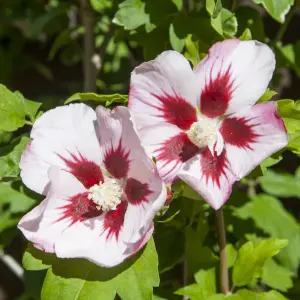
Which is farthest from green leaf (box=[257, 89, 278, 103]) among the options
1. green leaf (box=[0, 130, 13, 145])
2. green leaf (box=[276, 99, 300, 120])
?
green leaf (box=[0, 130, 13, 145])

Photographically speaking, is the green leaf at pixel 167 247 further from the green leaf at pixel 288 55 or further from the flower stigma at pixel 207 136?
the green leaf at pixel 288 55

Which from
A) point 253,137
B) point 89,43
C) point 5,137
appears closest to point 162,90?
point 253,137

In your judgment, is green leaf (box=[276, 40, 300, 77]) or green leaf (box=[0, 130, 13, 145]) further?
green leaf (box=[276, 40, 300, 77])

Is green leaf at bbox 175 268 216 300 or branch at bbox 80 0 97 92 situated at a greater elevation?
branch at bbox 80 0 97 92

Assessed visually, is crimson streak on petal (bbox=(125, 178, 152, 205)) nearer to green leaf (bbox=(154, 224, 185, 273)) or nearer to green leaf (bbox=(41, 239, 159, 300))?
green leaf (bbox=(41, 239, 159, 300))

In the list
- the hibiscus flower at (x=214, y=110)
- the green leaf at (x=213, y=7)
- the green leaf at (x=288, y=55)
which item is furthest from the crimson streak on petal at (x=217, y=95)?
the green leaf at (x=288, y=55)

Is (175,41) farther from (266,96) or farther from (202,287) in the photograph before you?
(202,287)
